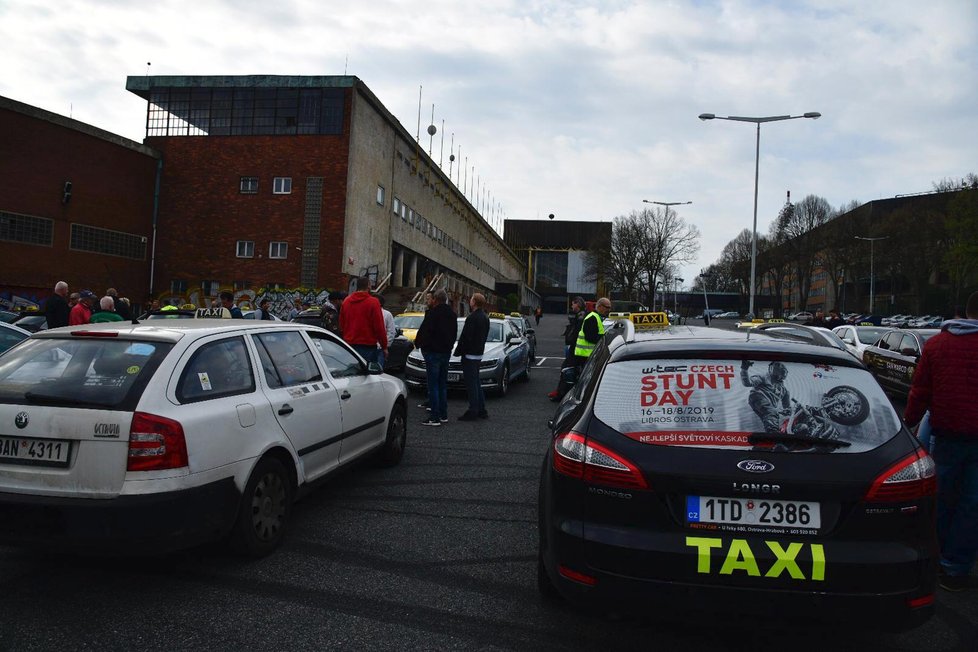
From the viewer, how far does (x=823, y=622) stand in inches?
107

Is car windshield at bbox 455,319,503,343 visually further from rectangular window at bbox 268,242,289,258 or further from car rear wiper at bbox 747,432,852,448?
rectangular window at bbox 268,242,289,258

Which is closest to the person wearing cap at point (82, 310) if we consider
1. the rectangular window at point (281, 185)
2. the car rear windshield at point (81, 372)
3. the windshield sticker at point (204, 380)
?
the car rear windshield at point (81, 372)

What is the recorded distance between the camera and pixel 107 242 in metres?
32.8

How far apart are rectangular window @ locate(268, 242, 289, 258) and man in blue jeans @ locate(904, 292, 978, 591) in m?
32.7

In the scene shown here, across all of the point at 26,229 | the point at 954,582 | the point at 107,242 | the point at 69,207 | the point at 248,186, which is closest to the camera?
the point at 954,582

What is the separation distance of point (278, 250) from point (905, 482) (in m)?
33.9

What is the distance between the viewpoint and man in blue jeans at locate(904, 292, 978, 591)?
13.0 ft

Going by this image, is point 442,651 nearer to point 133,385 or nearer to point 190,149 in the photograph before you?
point 133,385

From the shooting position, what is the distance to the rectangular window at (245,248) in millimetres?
34562

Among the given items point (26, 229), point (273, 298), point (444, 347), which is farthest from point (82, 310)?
point (273, 298)

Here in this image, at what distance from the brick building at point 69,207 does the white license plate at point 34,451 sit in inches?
1173

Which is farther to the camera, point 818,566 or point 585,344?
point 585,344

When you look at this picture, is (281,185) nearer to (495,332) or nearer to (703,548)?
(495,332)

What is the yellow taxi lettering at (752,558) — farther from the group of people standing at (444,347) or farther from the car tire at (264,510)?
the group of people standing at (444,347)
